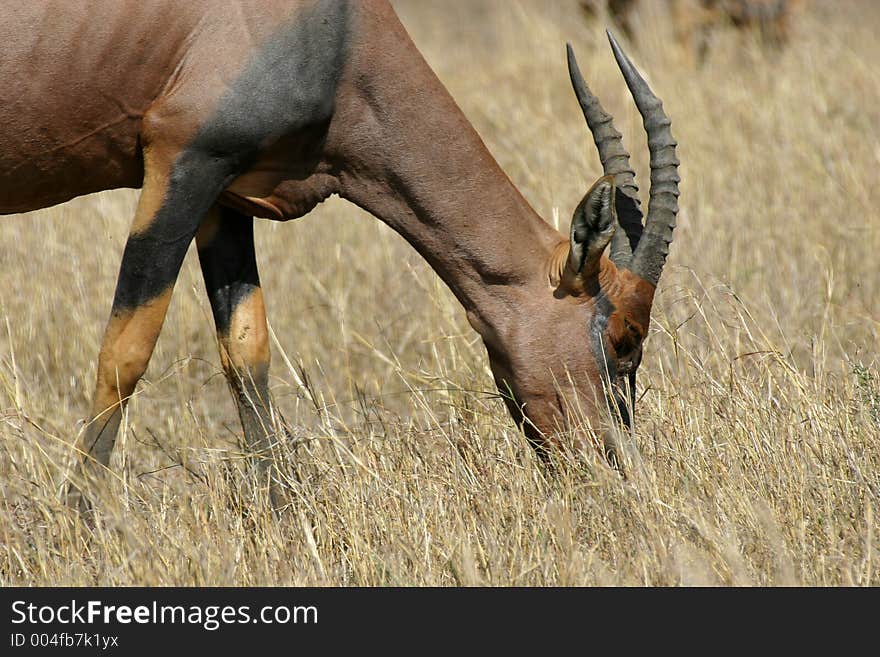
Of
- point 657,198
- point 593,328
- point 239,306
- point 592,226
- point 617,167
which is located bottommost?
point 593,328

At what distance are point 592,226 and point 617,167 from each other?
20.0 inches

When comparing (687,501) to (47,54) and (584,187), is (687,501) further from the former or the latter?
(584,187)

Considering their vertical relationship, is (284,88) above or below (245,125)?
above

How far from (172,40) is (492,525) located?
7.30ft

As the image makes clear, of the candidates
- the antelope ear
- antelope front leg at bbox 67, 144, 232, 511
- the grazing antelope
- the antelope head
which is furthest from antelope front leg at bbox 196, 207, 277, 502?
the antelope ear

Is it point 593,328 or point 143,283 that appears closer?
point 143,283

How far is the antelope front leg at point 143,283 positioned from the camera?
16.2ft

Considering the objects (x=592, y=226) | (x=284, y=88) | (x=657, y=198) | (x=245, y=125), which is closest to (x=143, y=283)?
(x=245, y=125)

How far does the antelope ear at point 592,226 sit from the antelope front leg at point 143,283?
1.41 meters

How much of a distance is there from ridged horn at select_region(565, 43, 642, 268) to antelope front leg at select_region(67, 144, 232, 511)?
157 cm

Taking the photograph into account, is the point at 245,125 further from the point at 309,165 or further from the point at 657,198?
the point at 657,198

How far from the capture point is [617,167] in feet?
17.9

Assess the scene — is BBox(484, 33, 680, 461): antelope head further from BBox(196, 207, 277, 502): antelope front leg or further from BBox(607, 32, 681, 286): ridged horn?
BBox(196, 207, 277, 502): antelope front leg

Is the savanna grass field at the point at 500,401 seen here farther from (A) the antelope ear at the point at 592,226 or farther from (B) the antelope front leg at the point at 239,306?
(A) the antelope ear at the point at 592,226
